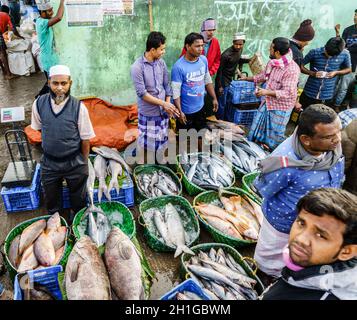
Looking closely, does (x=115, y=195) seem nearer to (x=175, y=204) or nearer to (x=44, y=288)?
(x=175, y=204)

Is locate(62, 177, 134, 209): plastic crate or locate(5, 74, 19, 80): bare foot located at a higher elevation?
locate(5, 74, 19, 80): bare foot

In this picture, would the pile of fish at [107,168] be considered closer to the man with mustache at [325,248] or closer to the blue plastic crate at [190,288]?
the blue plastic crate at [190,288]

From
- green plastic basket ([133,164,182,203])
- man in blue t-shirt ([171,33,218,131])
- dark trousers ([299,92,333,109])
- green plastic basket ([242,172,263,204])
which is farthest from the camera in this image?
dark trousers ([299,92,333,109])

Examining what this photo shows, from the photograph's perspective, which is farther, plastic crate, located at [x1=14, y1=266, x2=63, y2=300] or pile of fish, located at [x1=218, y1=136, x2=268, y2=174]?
pile of fish, located at [x1=218, y1=136, x2=268, y2=174]

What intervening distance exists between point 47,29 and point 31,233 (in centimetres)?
398

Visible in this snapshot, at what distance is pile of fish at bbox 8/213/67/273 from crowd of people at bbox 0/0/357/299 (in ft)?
1.48

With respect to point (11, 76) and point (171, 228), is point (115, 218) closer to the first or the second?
point (171, 228)

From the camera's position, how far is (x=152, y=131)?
5082 millimetres

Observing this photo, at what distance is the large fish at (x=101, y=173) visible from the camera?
14.2 feet

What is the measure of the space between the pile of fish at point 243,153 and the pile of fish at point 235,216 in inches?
31.7

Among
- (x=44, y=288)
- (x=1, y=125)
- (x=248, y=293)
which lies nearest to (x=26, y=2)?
(x=1, y=125)

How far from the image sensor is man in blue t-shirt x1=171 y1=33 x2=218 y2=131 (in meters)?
4.93

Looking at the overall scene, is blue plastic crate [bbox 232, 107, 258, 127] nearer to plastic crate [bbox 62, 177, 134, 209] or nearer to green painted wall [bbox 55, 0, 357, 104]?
green painted wall [bbox 55, 0, 357, 104]

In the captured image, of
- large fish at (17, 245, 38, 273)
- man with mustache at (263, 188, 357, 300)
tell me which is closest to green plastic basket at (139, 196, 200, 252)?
large fish at (17, 245, 38, 273)
